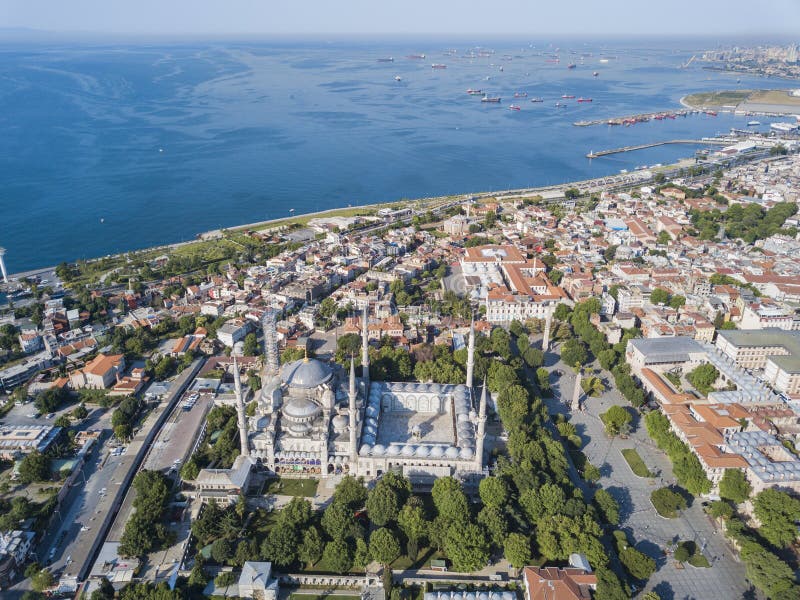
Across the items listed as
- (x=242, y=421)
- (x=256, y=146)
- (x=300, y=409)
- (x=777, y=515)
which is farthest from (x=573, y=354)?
(x=256, y=146)

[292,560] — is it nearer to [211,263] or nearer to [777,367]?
[777,367]

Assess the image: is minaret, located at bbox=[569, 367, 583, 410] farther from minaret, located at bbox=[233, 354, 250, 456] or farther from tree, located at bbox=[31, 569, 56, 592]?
tree, located at bbox=[31, 569, 56, 592]

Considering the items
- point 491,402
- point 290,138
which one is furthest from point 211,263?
point 290,138

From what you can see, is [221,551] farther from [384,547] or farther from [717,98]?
[717,98]

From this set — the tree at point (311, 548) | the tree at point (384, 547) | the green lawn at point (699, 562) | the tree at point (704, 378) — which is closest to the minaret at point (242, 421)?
the tree at point (311, 548)

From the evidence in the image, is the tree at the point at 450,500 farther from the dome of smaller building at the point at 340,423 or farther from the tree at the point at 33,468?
the tree at the point at 33,468

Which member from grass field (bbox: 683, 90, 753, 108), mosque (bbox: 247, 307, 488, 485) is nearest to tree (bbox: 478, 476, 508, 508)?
mosque (bbox: 247, 307, 488, 485)

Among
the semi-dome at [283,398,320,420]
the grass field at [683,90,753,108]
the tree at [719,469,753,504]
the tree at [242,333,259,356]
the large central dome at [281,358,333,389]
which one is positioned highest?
the grass field at [683,90,753,108]
